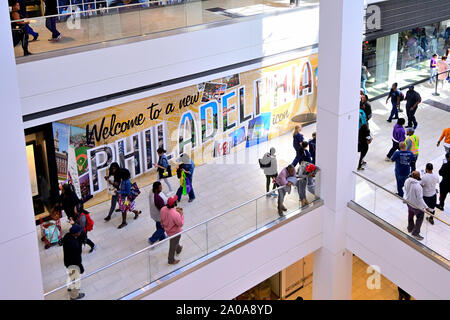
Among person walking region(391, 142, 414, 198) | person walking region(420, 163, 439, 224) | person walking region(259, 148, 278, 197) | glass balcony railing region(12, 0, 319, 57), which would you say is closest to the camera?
person walking region(420, 163, 439, 224)

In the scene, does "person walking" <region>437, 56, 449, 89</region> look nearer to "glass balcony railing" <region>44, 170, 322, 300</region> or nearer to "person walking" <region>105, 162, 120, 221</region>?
"glass balcony railing" <region>44, 170, 322, 300</region>

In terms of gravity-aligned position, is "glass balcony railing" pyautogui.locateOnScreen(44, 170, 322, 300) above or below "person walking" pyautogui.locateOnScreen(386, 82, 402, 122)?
below

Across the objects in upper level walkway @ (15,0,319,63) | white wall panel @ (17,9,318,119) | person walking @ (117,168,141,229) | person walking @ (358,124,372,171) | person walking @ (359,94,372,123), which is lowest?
person walking @ (117,168,141,229)

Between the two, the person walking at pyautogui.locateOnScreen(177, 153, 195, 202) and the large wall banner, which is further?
the large wall banner

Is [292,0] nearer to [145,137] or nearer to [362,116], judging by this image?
[362,116]

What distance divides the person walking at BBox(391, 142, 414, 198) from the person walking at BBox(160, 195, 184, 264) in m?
4.59

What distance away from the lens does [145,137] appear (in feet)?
43.1

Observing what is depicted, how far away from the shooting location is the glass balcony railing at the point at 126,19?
10866 millimetres

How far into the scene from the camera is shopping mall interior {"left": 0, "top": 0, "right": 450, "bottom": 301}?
31.6 feet

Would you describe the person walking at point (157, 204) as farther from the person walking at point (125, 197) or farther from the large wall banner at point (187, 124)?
the large wall banner at point (187, 124)

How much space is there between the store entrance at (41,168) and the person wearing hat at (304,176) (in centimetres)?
501

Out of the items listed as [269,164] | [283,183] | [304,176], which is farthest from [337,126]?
[269,164]

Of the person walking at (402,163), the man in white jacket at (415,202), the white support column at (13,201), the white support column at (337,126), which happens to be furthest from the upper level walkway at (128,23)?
the man in white jacket at (415,202)

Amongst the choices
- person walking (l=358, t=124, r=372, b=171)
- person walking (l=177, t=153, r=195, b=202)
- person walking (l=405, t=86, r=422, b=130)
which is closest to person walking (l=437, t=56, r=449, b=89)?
person walking (l=405, t=86, r=422, b=130)
